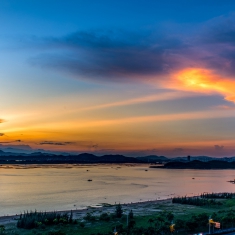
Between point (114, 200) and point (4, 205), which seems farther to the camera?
point (114, 200)

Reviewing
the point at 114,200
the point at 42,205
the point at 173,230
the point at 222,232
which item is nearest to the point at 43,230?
the point at 173,230

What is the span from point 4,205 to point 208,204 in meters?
28.0

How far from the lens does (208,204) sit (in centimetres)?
4238

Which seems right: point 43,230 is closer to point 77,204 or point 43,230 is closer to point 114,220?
point 114,220

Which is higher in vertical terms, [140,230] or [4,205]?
[140,230]

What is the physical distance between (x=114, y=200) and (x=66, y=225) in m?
27.3

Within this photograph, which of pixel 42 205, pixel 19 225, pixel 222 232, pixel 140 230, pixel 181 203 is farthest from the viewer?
pixel 42 205

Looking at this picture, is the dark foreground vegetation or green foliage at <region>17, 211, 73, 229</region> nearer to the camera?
the dark foreground vegetation

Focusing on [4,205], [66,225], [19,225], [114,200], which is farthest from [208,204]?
[4,205]

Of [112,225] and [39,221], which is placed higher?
[39,221]

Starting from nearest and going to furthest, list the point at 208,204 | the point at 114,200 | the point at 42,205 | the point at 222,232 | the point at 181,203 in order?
the point at 222,232, the point at 208,204, the point at 181,203, the point at 42,205, the point at 114,200

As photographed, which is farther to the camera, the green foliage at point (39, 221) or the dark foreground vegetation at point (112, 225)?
the green foliage at point (39, 221)

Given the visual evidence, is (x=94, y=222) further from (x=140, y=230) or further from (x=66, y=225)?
(x=140, y=230)

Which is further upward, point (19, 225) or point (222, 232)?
point (222, 232)
